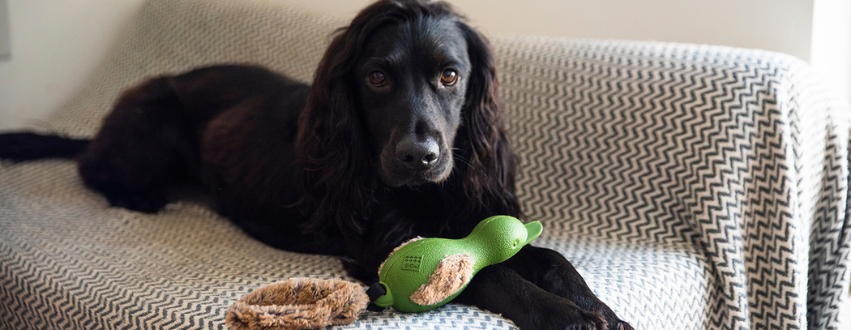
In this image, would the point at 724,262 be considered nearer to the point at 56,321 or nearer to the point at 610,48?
the point at 610,48

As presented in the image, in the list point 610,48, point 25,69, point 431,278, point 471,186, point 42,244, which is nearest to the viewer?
point 431,278

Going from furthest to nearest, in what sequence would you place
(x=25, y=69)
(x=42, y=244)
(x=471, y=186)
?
1. (x=25, y=69)
2. (x=42, y=244)
3. (x=471, y=186)

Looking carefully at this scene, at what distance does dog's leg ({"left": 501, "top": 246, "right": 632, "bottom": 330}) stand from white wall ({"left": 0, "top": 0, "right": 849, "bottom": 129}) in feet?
3.61

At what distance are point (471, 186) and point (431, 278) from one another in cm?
43

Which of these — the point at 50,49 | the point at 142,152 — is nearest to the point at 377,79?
the point at 142,152

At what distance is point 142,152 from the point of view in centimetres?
222

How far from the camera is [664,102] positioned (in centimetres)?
185

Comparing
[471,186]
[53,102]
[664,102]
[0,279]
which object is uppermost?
[664,102]

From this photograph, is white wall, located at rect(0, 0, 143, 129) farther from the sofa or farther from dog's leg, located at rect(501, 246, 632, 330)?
dog's leg, located at rect(501, 246, 632, 330)

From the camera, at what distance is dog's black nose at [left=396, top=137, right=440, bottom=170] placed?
55.3 inches

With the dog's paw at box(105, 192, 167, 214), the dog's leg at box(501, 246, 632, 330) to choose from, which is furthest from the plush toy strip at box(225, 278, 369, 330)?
the dog's paw at box(105, 192, 167, 214)

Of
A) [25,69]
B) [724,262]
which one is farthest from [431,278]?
[25,69]

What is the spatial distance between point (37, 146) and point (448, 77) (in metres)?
1.82

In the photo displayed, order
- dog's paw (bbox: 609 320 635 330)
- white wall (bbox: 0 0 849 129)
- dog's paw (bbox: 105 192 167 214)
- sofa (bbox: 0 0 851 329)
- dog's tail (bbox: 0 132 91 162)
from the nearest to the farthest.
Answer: dog's paw (bbox: 609 320 635 330) < sofa (bbox: 0 0 851 329) < white wall (bbox: 0 0 849 129) < dog's paw (bbox: 105 192 167 214) < dog's tail (bbox: 0 132 91 162)
